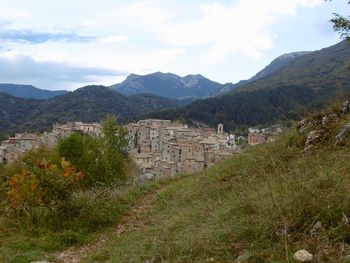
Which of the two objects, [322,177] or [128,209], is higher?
[322,177]

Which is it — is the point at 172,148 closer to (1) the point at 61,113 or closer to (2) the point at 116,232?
(2) the point at 116,232

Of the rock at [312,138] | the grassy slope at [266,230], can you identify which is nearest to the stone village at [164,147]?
the rock at [312,138]

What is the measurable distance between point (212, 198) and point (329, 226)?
166 inches

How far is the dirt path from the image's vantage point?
6.70 metres

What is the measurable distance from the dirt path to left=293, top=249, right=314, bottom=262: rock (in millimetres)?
3841

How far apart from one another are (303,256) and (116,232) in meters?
5.09

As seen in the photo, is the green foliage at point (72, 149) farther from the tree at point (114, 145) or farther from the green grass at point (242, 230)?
the green grass at point (242, 230)

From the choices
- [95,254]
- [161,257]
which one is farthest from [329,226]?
[95,254]

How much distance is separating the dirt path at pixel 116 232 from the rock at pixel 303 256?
12.6 feet

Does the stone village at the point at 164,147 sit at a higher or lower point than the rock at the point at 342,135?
lower

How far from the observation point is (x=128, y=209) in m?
10.2

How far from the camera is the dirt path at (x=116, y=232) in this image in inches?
264

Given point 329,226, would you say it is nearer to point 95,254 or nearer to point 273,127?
point 95,254

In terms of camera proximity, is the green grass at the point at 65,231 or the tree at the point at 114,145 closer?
the green grass at the point at 65,231
